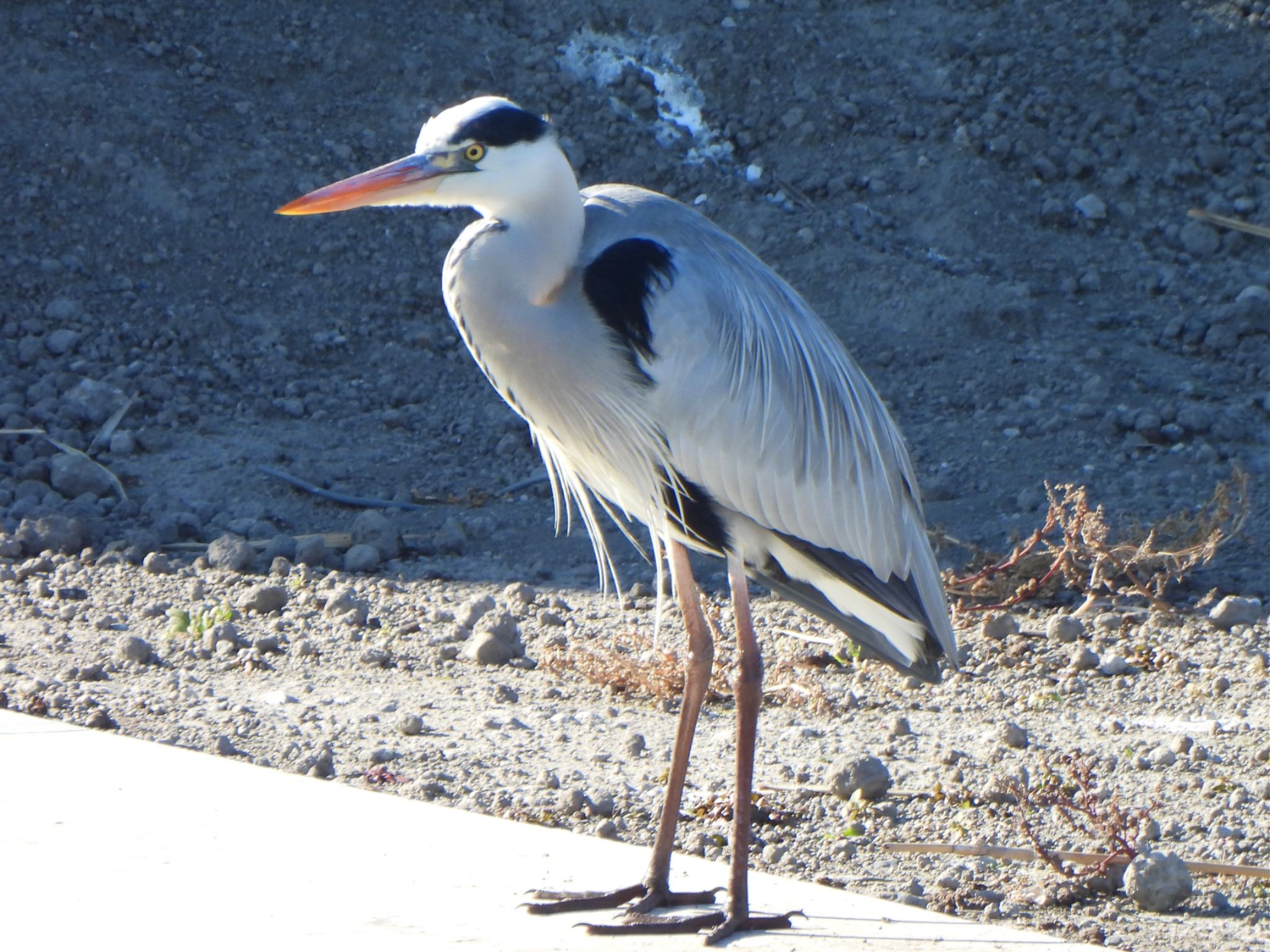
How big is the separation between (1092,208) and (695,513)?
5.59 metres

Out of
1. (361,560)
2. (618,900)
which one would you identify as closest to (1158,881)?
(618,900)

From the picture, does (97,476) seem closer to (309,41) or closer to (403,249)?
(403,249)

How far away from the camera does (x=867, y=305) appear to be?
309 inches

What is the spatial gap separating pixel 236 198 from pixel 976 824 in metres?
5.81

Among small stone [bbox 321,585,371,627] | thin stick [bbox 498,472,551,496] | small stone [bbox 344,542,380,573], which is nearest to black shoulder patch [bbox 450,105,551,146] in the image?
small stone [bbox 321,585,371,627]

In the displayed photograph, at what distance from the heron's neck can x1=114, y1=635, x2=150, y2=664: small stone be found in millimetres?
2228

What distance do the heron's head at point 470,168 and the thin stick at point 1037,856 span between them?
172 centimetres

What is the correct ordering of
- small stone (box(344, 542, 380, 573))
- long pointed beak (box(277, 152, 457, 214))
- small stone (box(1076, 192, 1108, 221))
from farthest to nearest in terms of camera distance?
small stone (box(1076, 192, 1108, 221)) → small stone (box(344, 542, 380, 573)) → long pointed beak (box(277, 152, 457, 214))

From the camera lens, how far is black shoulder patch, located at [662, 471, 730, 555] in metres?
3.56

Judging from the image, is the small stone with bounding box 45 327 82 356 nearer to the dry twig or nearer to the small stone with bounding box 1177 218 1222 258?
the dry twig

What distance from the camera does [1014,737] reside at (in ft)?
13.8

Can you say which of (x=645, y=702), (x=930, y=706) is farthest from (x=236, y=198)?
(x=930, y=706)

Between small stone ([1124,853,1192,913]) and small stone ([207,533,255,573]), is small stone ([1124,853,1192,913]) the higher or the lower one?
the lower one

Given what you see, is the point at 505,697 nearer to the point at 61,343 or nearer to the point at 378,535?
the point at 378,535
